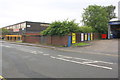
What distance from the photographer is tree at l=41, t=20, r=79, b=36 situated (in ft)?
59.5

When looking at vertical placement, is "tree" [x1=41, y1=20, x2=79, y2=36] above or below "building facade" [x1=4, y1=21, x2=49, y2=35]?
below

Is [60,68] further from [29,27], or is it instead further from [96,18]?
[29,27]

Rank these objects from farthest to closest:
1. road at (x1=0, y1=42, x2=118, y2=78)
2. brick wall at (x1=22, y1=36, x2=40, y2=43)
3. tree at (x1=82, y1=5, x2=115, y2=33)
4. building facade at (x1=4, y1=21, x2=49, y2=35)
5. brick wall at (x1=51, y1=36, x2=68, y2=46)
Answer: building facade at (x1=4, y1=21, x2=49, y2=35)
tree at (x1=82, y1=5, x2=115, y2=33)
brick wall at (x1=22, y1=36, x2=40, y2=43)
brick wall at (x1=51, y1=36, x2=68, y2=46)
road at (x1=0, y1=42, x2=118, y2=78)

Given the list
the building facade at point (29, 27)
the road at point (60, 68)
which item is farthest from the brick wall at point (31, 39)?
the building facade at point (29, 27)

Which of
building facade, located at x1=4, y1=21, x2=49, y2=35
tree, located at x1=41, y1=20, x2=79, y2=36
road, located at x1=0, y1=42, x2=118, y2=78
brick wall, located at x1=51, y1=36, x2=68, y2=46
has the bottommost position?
road, located at x1=0, y1=42, x2=118, y2=78

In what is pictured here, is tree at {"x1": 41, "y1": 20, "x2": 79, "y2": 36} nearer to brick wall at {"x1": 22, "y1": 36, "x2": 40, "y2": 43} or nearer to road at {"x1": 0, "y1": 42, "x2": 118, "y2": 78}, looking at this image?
brick wall at {"x1": 22, "y1": 36, "x2": 40, "y2": 43}

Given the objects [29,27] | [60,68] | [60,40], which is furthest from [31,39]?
[29,27]

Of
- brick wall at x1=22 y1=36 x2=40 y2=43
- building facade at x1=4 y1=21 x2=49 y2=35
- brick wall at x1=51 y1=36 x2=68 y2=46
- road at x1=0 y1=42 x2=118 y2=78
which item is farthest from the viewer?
building facade at x1=4 y1=21 x2=49 y2=35

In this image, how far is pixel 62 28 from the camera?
18422mm

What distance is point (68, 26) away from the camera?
18.5 metres

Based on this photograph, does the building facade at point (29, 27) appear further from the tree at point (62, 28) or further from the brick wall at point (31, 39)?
the tree at point (62, 28)

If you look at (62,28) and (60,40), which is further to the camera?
(60,40)

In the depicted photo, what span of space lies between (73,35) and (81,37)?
9.07 ft

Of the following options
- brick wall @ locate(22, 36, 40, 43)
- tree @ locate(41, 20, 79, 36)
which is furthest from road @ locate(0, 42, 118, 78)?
brick wall @ locate(22, 36, 40, 43)
